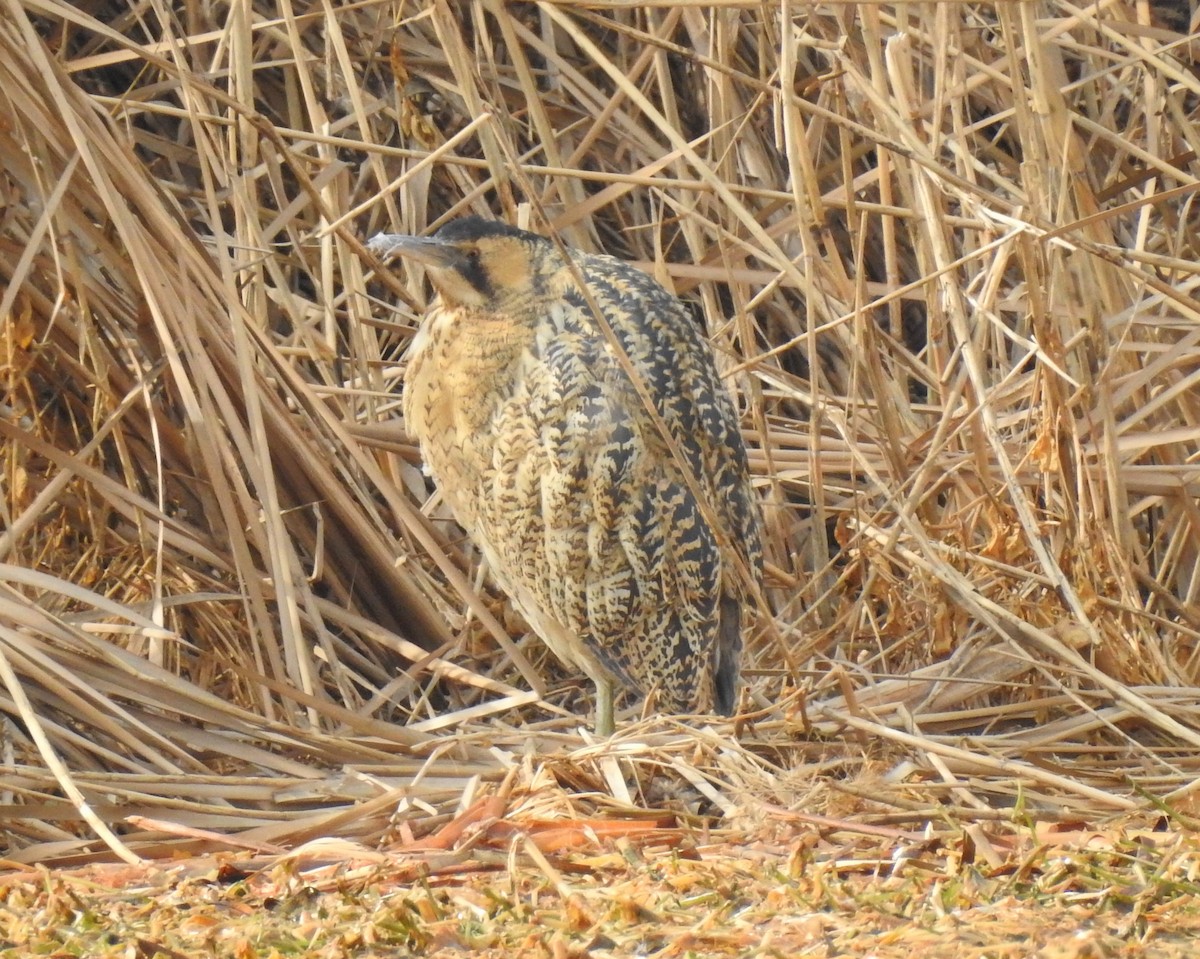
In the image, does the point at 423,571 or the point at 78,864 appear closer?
the point at 78,864

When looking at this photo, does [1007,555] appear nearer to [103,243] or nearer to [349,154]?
[103,243]

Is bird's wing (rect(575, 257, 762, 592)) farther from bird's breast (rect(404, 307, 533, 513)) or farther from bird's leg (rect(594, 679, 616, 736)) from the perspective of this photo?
bird's leg (rect(594, 679, 616, 736))

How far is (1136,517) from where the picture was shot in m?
3.44

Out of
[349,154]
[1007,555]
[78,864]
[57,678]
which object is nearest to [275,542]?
[57,678]

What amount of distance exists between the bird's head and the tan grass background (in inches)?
3.7

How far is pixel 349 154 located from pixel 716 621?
1714 millimetres

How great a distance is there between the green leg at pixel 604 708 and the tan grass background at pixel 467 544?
0.06 meters

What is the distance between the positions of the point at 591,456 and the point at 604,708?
48 cm

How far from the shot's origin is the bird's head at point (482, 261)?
2953 millimetres

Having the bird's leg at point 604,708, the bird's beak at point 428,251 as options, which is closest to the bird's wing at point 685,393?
the bird's beak at point 428,251

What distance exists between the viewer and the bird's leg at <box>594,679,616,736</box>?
299 centimetres


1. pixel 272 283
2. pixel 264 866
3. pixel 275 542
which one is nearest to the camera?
pixel 264 866

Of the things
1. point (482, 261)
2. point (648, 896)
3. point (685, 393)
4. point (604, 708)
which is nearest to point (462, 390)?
point (482, 261)

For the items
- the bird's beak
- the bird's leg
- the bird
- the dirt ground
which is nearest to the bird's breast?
the bird
